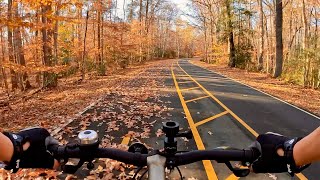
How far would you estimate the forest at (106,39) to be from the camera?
54.1 ft

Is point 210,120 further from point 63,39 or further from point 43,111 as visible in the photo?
point 63,39

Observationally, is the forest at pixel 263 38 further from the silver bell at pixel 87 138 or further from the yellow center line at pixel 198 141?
the silver bell at pixel 87 138

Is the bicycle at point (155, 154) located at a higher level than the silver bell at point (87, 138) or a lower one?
lower

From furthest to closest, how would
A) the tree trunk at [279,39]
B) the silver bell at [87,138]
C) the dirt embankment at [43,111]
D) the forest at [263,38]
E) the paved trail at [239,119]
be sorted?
the tree trunk at [279,39]
the forest at [263,38]
the dirt embankment at [43,111]
the paved trail at [239,119]
the silver bell at [87,138]

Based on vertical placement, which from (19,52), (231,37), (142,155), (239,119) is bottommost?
(239,119)

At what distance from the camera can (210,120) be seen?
31.6 ft

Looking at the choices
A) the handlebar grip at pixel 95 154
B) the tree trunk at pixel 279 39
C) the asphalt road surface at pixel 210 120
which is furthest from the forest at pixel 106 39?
the handlebar grip at pixel 95 154

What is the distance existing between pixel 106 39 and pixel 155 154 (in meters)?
30.7

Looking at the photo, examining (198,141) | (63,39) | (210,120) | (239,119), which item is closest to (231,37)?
(63,39)

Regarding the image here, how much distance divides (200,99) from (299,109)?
4.23 meters

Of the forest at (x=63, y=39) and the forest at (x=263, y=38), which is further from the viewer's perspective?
the forest at (x=263, y=38)

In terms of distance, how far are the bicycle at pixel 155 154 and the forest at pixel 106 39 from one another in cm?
1177

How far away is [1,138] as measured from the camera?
1.21m

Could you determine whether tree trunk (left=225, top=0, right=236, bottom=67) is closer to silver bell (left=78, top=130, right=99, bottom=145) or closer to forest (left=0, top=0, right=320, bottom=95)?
forest (left=0, top=0, right=320, bottom=95)
